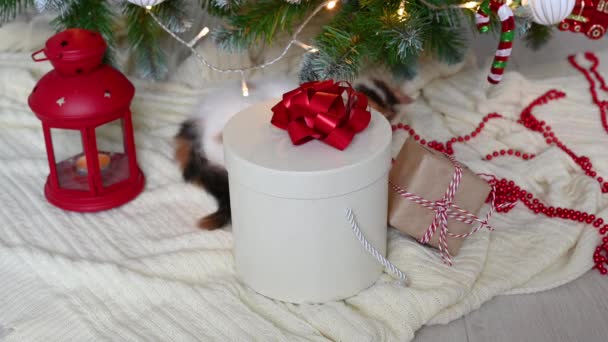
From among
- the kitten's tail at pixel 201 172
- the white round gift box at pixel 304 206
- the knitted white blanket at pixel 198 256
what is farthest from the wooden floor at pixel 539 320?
the kitten's tail at pixel 201 172

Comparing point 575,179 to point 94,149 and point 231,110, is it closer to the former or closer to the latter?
point 231,110

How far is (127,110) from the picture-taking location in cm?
122

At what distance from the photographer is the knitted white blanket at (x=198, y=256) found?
1.02m

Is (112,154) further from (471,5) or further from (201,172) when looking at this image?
(471,5)

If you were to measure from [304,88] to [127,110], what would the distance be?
1.06 feet

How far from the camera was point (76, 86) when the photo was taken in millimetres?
1150

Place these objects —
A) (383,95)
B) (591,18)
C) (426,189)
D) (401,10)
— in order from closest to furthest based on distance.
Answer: (426,189) → (401,10) → (591,18) → (383,95)

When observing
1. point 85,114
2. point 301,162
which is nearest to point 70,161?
point 85,114

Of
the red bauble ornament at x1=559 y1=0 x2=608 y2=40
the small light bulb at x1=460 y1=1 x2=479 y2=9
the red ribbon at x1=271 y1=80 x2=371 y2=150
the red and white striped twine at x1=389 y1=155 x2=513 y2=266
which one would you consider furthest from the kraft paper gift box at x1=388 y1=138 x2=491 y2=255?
the red bauble ornament at x1=559 y1=0 x2=608 y2=40

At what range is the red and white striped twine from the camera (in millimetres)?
1085

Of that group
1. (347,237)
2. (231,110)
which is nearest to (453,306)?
(347,237)

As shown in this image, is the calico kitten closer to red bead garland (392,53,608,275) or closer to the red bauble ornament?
red bead garland (392,53,608,275)

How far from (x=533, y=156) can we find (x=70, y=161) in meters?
0.78

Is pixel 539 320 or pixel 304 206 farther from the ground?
pixel 304 206
